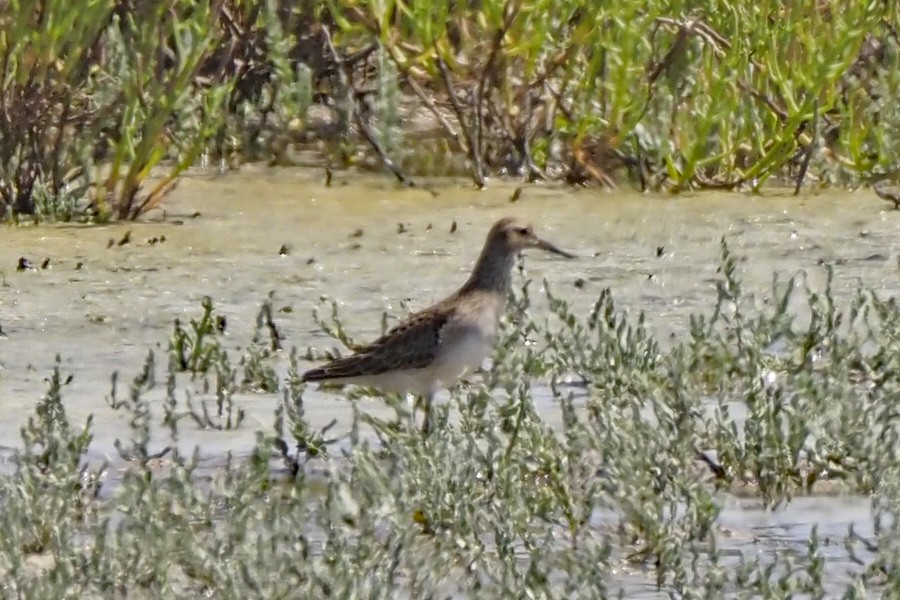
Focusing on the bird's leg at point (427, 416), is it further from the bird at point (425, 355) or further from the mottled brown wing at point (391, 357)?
the mottled brown wing at point (391, 357)

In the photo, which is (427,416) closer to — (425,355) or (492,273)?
(425,355)

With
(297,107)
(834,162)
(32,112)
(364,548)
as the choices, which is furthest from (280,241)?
(364,548)

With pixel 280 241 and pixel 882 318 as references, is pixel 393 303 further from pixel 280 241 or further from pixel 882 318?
pixel 882 318

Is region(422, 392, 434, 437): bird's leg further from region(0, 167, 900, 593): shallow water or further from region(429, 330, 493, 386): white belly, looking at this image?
region(0, 167, 900, 593): shallow water

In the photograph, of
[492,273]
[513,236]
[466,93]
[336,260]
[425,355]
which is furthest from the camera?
[466,93]

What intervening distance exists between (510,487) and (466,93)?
21.4ft

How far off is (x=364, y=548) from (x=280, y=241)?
5700 millimetres

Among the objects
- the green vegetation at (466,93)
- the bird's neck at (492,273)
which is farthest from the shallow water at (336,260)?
the bird's neck at (492,273)

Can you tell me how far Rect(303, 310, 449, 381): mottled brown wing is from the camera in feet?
22.5

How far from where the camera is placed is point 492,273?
295 inches

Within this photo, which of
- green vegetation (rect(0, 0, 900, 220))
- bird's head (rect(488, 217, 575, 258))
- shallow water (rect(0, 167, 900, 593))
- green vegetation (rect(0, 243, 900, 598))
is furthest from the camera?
green vegetation (rect(0, 0, 900, 220))

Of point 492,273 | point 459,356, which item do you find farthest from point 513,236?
point 459,356

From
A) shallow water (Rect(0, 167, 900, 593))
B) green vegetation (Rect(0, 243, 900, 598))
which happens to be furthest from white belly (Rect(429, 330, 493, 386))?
shallow water (Rect(0, 167, 900, 593))

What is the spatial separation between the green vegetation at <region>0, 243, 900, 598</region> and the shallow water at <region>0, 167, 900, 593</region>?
408 millimetres
